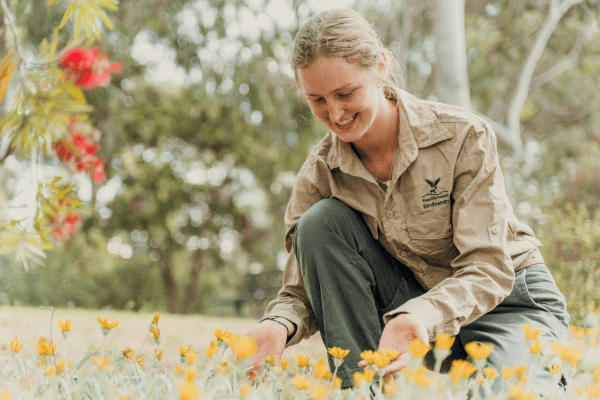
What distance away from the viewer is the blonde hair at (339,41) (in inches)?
58.0

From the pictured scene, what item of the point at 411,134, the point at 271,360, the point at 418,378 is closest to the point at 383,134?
the point at 411,134

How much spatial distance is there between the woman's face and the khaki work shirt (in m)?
0.17

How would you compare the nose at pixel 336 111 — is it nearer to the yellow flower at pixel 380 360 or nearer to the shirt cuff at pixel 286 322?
the shirt cuff at pixel 286 322

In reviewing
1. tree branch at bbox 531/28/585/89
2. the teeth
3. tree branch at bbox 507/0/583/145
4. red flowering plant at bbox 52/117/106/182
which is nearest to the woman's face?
the teeth

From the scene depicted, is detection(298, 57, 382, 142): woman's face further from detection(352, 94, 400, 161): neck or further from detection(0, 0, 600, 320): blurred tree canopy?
detection(0, 0, 600, 320): blurred tree canopy

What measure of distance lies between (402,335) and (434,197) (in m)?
0.57

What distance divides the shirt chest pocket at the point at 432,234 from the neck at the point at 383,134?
0.29 meters

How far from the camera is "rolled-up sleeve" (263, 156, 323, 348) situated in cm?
154

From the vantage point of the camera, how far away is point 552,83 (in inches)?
392

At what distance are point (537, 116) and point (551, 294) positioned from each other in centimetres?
1030

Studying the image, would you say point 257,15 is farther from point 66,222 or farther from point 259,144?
point 66,222

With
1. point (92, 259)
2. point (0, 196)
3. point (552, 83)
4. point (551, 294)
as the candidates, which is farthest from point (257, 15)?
point (92, 259)

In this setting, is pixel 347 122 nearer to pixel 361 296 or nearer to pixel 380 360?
pixel 361 296

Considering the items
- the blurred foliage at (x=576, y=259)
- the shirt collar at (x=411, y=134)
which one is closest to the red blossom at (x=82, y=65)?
the shirt collar at (x=411, y=134)
